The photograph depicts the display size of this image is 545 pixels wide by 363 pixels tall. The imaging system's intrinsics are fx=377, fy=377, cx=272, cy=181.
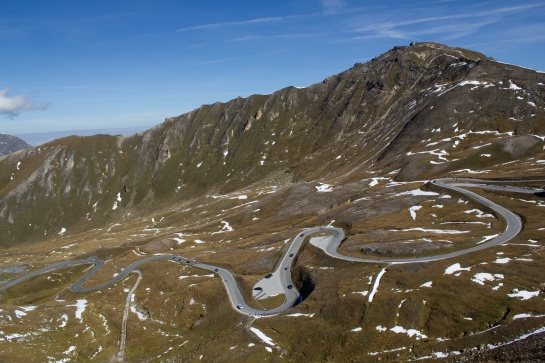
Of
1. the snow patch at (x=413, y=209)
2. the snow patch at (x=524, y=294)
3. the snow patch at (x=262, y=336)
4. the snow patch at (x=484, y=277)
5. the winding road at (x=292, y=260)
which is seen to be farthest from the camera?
the snow patch at (x=413, y=209)

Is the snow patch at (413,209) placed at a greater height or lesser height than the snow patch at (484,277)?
greater

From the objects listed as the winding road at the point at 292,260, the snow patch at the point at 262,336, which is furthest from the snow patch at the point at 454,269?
the snow patch at the point at 262,336

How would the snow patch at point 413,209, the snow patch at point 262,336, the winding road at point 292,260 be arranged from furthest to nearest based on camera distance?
the snow patch at point 413,209
the winding road at point 292,260
the snow patch at point 262,336

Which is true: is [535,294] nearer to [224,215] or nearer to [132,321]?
[132,321]

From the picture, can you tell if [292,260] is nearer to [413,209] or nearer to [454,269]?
[454,269]

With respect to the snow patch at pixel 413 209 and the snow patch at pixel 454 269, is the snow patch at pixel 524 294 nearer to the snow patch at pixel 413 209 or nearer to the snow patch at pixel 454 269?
the snow patch at pixel 454 269

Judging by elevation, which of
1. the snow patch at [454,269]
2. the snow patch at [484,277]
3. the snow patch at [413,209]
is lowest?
the snow patch at [454,269]

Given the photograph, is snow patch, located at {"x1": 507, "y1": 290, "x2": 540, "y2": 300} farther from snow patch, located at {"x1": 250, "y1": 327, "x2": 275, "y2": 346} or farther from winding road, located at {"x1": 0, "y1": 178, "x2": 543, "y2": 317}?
snow patch, located at {"x1": 250, "y1": 327, "x2": 275, "y2": 346}

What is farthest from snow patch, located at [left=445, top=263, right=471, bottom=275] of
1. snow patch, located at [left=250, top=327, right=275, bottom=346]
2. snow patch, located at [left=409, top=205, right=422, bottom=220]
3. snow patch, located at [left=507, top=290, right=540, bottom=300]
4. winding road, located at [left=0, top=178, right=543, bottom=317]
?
snow patch, located at [left=409, top=205, right=422, bottom=220]

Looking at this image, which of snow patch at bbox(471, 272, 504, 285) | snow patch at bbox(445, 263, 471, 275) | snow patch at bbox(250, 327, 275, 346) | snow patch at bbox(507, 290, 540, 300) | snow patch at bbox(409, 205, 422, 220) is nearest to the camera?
snow patch at bbox(507, 290, 540, 300)
